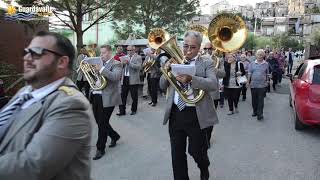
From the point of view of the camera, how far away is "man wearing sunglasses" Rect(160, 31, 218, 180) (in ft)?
16.4

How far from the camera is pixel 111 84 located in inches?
286

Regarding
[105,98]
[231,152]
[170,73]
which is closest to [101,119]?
[105,98]

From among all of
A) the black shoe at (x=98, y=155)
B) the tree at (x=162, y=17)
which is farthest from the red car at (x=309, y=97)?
the tree at (x=162, y=17)

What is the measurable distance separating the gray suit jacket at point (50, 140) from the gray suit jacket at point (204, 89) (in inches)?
113

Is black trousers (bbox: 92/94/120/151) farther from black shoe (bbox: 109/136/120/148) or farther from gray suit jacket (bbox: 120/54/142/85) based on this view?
gray suit jacket (bbox: 120/54/142/85)

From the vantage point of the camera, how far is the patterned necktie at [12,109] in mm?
2201

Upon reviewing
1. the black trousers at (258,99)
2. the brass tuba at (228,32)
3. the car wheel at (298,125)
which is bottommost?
the car wheel at (298,125)

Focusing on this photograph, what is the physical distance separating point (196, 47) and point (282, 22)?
387 feet

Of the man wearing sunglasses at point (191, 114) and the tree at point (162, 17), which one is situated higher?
the tree at point (162, 17)

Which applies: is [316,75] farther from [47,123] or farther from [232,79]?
[47,123]

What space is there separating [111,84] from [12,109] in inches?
198

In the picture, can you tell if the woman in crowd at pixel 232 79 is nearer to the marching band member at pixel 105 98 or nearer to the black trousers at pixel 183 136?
the marching band member at pixel 105 98

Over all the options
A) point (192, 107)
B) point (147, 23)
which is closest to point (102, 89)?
point (192, 107)

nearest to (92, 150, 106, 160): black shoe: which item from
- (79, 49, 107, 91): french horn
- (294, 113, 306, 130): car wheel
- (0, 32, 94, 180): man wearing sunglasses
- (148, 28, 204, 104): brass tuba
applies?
(79, 49, 107, 91): french horn
